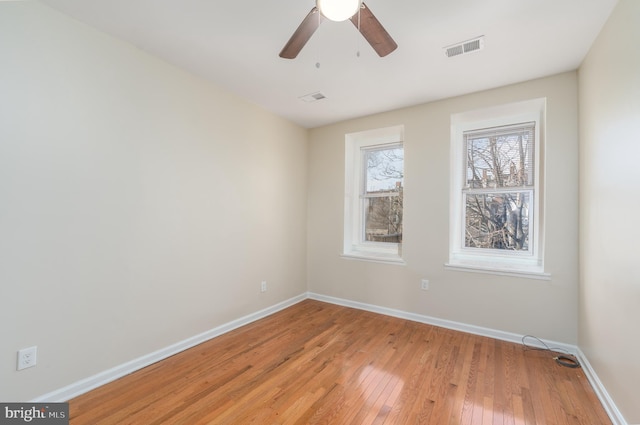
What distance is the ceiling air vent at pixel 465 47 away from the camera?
6.88ft

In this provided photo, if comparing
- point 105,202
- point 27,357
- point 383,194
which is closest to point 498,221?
point 383,194

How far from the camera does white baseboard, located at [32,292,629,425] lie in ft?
6.00

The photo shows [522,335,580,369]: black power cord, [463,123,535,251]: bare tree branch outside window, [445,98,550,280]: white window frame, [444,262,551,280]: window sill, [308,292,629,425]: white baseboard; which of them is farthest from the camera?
[463,123,535,251]: bare tree branch outside window

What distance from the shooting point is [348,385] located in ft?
6.70

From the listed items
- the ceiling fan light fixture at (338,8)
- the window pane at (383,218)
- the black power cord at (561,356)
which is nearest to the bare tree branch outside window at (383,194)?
the window pane at (383,218)

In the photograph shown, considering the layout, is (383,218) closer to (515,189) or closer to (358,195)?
(358,195)

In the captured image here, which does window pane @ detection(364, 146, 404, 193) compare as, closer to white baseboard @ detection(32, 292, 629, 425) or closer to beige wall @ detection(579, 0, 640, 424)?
white baseboard @ detection(32, 292, 629, 425)

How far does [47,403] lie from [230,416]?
121 cm

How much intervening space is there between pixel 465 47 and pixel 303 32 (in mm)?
1440

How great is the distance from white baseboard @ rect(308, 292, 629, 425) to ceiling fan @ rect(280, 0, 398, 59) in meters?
2.60

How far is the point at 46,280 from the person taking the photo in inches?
70.4

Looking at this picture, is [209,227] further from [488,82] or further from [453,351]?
[488,82]

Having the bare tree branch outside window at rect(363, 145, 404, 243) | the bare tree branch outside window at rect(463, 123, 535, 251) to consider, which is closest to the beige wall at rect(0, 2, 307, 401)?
the bare tree branch outside window at rect(363, 145, 404, 243)
